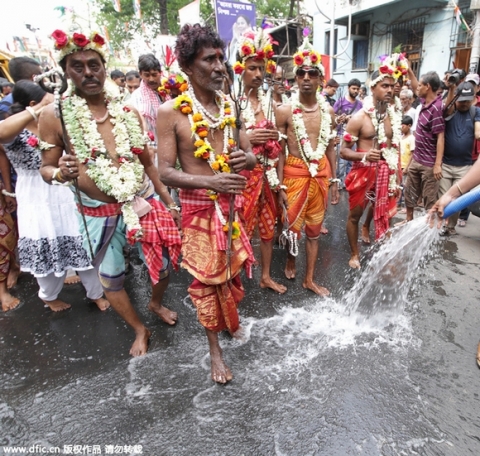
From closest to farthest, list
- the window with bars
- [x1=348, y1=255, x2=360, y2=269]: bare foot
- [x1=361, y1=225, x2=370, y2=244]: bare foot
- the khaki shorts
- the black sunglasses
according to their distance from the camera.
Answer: the black sunglasses < [x1=348, y1=255, x2=360, y2=269]: bare foot < [x1=361, y1=225, x2=370, y2=244]: bare foot < the khaki shorts < the window with bars

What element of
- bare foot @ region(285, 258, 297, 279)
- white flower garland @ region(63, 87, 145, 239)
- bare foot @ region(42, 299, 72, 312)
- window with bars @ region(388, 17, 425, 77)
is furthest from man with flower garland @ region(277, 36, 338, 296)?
window with bars @ region(388, 17, 425, 77)

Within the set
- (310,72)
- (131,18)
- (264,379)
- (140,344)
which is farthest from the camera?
(131,18)

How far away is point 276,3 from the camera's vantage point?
2714 cm

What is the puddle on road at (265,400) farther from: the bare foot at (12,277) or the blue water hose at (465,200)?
the bare foot at (12,277)

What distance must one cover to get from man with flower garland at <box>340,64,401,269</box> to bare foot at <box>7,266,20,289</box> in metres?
4.03

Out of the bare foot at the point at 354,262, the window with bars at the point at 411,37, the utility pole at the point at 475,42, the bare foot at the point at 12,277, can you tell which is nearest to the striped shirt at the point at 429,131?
the bare foot at the point at 354,262

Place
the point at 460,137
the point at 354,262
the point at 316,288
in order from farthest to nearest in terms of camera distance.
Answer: the point at 460,137 → the point at 354,262 → the point at 316,288

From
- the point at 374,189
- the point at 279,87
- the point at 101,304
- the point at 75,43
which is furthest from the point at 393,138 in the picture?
the point at 101,304

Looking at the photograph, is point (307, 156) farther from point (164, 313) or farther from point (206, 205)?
point (164, 313)

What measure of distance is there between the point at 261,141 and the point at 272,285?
1525mm

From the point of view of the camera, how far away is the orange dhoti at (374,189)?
→ 4172 mm

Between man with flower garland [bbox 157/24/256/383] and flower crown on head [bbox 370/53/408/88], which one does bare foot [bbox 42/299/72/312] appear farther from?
flower crown on head [bbox 370/53/408/88]

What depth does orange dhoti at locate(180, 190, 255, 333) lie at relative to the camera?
2.40 metres

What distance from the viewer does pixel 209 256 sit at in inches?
95.2
